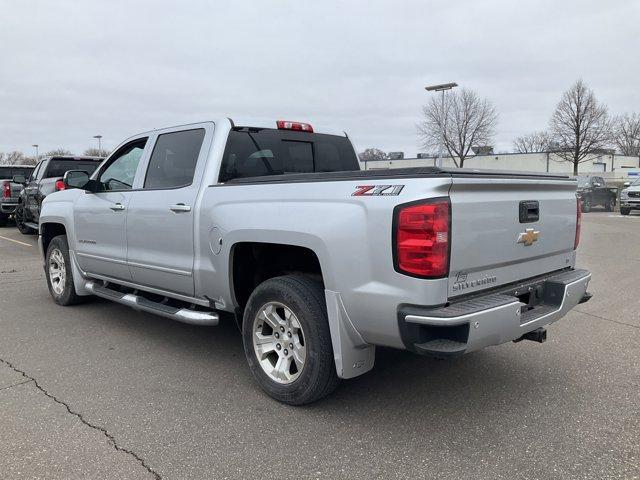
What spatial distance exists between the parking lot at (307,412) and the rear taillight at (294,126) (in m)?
2.02

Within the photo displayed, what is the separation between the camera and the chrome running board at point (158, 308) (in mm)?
4035

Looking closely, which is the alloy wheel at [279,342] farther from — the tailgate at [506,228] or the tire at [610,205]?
the tire at [610,205]

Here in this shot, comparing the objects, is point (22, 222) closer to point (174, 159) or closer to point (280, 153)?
point (174, 159)

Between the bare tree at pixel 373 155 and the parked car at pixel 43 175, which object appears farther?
the bare tree at pixel 373 155

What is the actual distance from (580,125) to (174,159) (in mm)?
40244

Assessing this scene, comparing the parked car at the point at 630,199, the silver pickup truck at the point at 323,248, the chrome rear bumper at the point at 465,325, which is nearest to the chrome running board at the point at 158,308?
the silver pickup truck at the point at 323,248

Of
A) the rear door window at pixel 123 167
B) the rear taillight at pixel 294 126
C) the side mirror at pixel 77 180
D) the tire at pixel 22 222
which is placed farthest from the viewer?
the tire at pixel 22 222

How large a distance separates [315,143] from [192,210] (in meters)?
1.49

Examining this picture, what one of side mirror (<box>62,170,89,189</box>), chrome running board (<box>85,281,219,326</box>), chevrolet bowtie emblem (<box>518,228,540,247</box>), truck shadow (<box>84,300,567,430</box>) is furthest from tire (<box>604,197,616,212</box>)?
side mirror (<box>62,170,89,189</box>)

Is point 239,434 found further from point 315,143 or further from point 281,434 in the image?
point 315,143

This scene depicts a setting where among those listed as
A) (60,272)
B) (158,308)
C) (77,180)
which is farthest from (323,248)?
(60,272)

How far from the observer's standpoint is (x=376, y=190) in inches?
117

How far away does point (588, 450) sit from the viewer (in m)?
2.98

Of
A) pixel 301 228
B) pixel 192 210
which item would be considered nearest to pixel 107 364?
pixel 192 210
